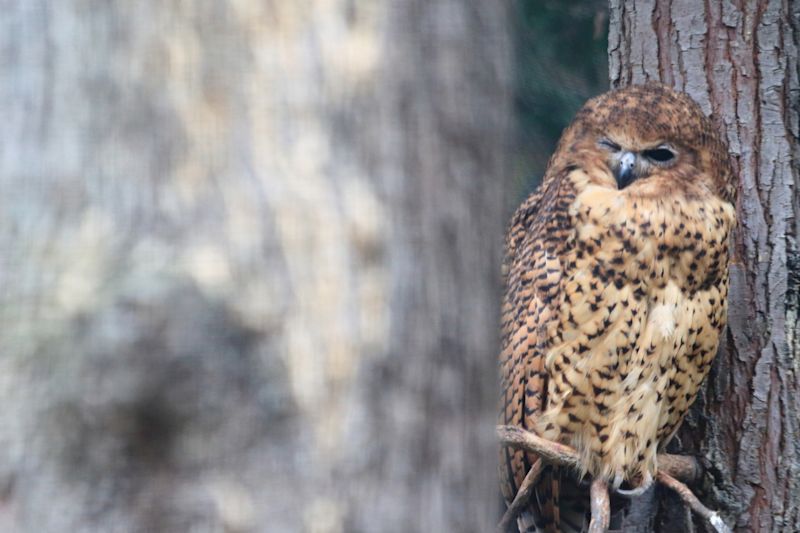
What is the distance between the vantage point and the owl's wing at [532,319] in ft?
9.55

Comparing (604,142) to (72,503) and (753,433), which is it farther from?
(72,503)

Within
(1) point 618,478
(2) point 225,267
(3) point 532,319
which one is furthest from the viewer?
(3) point 532,319

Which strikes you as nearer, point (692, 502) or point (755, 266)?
point (692, 502)

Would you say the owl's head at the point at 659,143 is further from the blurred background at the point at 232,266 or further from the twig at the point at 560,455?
the blurred background at the point at 232,266

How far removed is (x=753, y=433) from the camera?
2.90 m

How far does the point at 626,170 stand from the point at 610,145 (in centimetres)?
11

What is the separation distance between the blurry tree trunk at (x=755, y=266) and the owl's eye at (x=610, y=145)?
371 millimetres

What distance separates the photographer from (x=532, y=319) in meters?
2.95

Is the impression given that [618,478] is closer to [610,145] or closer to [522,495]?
[522,495]

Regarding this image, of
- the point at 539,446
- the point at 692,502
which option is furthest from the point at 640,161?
the point at 692,502

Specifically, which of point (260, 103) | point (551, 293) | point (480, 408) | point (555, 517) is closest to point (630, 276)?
point (551, 293)

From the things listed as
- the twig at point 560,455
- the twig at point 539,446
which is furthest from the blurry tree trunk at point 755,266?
the twig at point 539,446

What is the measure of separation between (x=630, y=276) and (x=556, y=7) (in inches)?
107

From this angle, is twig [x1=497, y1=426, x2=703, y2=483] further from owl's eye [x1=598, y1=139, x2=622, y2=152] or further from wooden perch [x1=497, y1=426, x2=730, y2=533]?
owl's eye [x1=598, y1=139, x2=622, y2=152]
